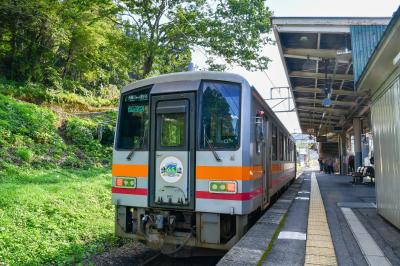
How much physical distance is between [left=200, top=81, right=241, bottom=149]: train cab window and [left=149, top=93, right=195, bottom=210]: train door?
20cm

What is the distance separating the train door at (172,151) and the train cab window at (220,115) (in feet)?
0.64

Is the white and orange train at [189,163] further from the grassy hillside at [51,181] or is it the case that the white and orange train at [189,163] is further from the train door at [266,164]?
the grassy hillside at [51,181]

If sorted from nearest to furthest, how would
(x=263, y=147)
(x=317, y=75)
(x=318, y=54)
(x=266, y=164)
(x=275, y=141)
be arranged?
(x=263, y=147)
(x=266, y=164)
(x=275, y=141)
(x=318, y=54)
(x=317, y=75)

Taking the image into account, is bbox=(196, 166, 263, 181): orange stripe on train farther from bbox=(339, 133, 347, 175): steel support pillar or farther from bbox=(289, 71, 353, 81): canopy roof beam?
bbox=(339, 133, 347, 175): steel support pillar

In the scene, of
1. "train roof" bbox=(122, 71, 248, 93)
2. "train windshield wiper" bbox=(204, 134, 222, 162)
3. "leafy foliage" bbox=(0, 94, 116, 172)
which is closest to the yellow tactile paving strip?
"train windshield wiper" bbox=(204, 134, 222, 162)

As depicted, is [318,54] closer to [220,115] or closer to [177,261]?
[220,115]

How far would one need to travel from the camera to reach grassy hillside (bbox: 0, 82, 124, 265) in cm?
638

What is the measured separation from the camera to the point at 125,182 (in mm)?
5918

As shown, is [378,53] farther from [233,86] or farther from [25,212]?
[25,212]

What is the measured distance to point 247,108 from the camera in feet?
18.2

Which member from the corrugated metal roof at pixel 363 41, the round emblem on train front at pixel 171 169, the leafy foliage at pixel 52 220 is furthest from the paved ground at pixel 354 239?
the corrugated metal roof at pixel 363 41

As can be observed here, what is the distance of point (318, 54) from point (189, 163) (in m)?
9.63

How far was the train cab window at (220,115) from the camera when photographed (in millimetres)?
5434

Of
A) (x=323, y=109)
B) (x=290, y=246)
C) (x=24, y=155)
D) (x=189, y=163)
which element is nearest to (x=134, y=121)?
(x=189, y=163)
